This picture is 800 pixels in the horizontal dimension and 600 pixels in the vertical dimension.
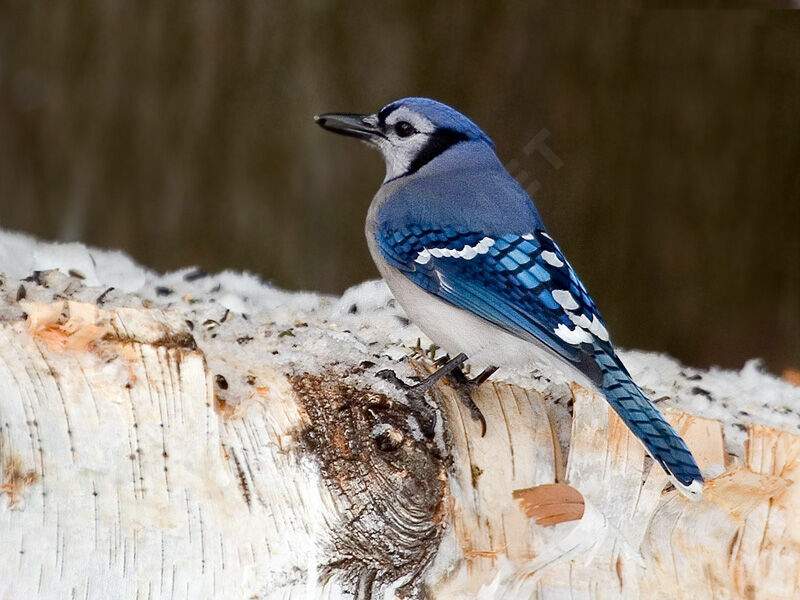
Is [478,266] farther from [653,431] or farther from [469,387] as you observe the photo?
[653,431]

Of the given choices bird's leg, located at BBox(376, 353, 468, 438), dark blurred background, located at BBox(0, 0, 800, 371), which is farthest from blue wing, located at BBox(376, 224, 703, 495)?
dark blurred background, located at BBox(0, 0, 800, 371)

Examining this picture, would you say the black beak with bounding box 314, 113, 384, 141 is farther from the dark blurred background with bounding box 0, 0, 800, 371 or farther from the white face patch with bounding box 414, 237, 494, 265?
the dark blurred background with bounding box 0, 0, 800, 371

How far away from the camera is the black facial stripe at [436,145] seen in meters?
1.31

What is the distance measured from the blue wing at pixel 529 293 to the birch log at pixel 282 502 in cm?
Answer: 10

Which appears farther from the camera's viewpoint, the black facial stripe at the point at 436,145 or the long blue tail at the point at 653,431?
the black facial stripe at the point at 436,145

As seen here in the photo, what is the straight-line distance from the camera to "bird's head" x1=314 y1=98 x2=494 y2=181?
1.30 metres

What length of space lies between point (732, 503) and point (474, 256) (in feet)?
1.29

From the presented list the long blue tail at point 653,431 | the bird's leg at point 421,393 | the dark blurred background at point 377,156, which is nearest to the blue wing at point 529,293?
the long blue tail at point 653,431

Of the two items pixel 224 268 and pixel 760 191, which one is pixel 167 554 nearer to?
pixel 224 268

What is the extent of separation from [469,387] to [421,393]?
0.10 meters

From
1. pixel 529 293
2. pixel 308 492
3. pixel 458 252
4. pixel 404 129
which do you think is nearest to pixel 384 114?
pixel 404 129

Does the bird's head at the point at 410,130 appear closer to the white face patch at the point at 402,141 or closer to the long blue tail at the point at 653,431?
the white face patch at the point at 402,141

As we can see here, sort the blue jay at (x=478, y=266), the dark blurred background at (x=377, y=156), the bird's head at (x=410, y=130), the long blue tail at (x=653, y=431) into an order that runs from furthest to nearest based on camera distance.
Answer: the dark blurred background at (x=377, y=156), the bird's head at (x=410, y=130), the blue jay at (x=478, y=266), the long blue tail at (x=653, y=431)

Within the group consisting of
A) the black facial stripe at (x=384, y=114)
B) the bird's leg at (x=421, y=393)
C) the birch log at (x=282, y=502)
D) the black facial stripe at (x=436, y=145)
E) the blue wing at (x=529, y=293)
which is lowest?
the birch log at (x=282, y=502)
